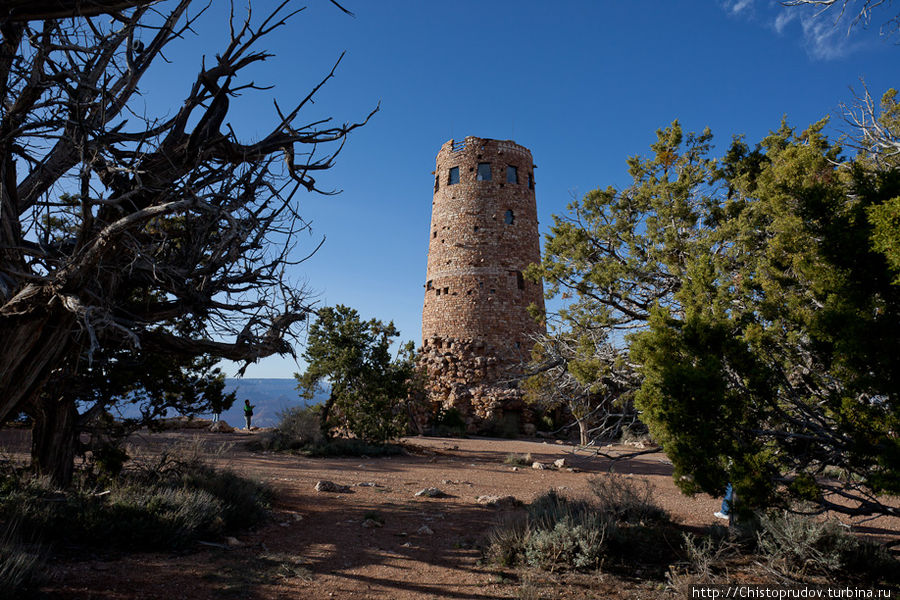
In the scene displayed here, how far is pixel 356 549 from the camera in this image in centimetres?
629

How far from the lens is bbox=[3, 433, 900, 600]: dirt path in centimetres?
473

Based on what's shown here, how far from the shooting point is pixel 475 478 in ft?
38.2

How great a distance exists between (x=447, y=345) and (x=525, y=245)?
6976 millimetres

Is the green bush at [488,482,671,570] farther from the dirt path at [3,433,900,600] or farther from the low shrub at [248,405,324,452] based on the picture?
the low shrub at [248,405,324,452]

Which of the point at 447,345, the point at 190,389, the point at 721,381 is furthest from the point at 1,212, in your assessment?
the point at 447,345

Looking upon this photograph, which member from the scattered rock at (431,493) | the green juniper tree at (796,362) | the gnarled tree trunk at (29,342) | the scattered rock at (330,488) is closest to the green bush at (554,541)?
the green juniper tree at (796,362)

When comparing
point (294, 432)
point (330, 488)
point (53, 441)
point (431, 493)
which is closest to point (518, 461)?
point (431, 493)

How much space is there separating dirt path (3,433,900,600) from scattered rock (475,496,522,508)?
6.6 inches

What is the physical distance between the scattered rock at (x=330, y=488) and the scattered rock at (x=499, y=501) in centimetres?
263

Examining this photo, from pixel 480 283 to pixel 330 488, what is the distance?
17360mm

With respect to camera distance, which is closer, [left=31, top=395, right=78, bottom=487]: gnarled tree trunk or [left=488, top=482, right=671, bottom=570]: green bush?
[left=488, top=482, right=671, bottom=570]: green bush

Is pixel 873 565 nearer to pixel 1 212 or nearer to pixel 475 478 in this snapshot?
pixel 475 478

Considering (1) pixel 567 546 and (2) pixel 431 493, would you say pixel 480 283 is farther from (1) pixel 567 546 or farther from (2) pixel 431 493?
(1) pixel 567 546

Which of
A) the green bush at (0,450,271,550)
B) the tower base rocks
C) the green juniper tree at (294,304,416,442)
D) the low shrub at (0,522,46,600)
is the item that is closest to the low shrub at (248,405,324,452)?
the green juniper tree at (294,304,416,442)
